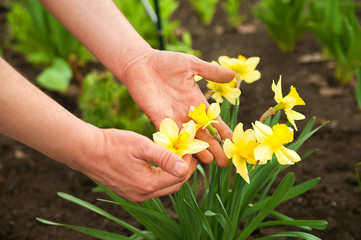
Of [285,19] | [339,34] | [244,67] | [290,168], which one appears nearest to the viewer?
[244,67]

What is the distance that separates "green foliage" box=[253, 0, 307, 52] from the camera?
2.36 meters

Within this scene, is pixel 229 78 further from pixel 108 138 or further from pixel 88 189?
pixel 88 189

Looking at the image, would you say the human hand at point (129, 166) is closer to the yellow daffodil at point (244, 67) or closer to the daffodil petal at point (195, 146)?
the daffodil petal at point (195, 146)

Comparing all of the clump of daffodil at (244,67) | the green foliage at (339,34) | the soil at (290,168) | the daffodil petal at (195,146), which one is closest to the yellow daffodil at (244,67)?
the clump of daffodil at (244,67)

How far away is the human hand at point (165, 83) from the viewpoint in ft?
4.06

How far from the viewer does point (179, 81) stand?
50.0 inches

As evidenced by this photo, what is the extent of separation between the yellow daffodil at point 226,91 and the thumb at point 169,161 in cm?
35

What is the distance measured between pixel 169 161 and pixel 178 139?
0.10m

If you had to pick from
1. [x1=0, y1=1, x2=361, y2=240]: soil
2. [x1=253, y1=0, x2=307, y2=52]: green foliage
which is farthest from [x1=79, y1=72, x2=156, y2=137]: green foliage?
[x1=253, y1=0, x2=307, y2=52]: green foliage

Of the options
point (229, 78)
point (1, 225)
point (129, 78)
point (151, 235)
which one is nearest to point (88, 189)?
point (1, 225)

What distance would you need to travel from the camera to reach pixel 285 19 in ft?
7.89

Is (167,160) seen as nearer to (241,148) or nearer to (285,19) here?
(241,148)

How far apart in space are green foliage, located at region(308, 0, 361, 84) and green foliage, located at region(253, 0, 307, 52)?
0.09m

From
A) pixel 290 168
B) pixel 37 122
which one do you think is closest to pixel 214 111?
pixel 37 122
